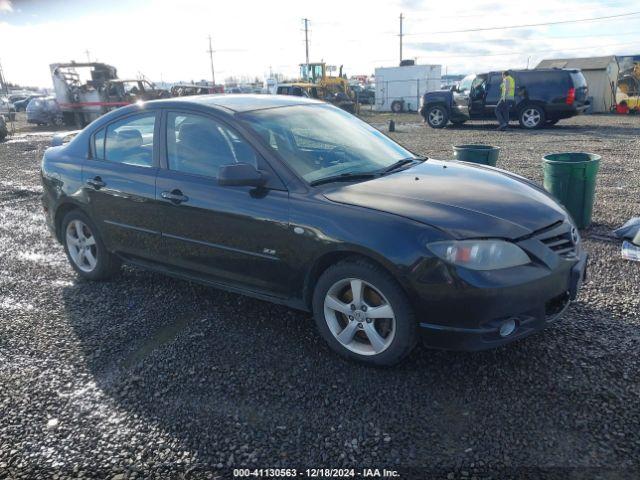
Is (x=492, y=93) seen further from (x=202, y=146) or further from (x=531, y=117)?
(x=202, y=146)

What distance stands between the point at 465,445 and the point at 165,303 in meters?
2.80

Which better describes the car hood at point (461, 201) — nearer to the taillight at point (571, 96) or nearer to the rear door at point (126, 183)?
the rear door at point (126, 183)

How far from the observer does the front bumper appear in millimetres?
2902

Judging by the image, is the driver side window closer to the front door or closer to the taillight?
the front door

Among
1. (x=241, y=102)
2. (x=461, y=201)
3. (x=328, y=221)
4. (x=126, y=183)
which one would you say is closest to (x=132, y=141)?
(x=126, y=183)

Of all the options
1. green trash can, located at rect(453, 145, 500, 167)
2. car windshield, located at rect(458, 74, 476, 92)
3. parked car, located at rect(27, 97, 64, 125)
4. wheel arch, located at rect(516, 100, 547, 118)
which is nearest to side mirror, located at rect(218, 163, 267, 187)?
green trash can, located at rect(453, 145, 500, 167)

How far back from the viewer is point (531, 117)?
17281 mm

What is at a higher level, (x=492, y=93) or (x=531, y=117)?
(x=492, y=93)

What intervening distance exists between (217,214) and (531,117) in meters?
16.0

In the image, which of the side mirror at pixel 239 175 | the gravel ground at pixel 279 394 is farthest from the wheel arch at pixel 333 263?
the side mirror at pixel 239 175

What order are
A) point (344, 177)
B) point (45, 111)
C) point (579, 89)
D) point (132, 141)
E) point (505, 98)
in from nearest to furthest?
point (344, 177)
point (132, 141)
point (579, 89)
point (505, 98)
point (45, 111)

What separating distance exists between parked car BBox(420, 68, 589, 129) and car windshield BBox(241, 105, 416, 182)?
14343 mm

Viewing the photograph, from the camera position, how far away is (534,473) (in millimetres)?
2426

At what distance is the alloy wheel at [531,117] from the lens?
17172 millimetres
